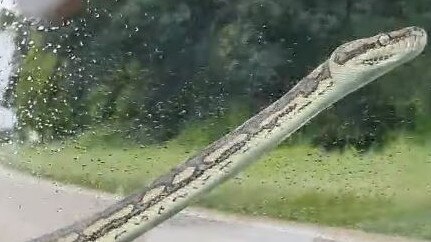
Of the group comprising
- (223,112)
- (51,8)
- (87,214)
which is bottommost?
(87,214)

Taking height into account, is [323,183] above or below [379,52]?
below

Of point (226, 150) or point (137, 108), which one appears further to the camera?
point (137, 108)

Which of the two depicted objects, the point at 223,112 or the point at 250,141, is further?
the point at 223,112

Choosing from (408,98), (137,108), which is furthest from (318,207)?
(137,108)

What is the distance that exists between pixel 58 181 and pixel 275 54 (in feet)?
1.45

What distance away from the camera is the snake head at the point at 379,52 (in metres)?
1.39

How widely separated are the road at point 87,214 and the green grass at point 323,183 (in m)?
0.02

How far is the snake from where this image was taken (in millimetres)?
1424

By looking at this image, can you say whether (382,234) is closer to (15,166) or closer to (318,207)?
(318,207)

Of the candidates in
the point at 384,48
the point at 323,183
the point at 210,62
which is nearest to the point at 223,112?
the point at 210,62

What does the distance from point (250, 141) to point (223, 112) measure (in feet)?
0.43

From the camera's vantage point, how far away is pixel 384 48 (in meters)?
1.39

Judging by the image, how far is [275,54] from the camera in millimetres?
1533

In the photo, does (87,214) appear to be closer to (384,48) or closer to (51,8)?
(51,8)
